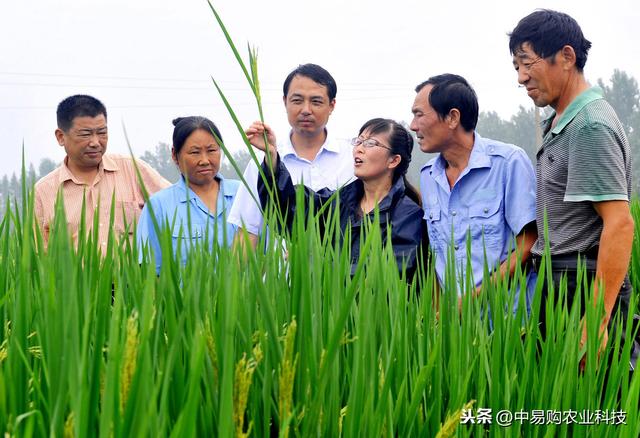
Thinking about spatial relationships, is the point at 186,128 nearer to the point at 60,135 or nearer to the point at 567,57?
the point at 60,135

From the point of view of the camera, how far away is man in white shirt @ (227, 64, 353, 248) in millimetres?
3744

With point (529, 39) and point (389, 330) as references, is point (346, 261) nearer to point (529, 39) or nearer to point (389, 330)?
point (389, 330)

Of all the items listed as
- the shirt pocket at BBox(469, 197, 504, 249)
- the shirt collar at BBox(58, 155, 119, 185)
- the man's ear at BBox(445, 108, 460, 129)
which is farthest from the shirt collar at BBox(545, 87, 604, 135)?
the shirt collar at BBox(58, 155, 119, 185)

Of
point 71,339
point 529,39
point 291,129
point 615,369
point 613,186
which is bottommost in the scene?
point 615,369

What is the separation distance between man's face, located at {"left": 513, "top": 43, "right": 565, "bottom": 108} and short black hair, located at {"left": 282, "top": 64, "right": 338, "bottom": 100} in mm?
1308

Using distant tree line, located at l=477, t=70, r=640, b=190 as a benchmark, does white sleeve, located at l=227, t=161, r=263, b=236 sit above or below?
below

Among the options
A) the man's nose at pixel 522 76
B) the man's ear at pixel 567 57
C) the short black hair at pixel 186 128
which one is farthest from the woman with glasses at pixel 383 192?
the man's ear at pixel 567 57

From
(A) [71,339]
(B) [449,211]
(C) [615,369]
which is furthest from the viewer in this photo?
(B) [449,211]

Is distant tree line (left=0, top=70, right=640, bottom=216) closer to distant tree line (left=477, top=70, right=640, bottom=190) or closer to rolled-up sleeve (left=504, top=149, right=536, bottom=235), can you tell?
distant tree line (left=477, top=70, right=640, bottom=190)

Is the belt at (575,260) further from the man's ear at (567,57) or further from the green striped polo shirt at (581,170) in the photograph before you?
the man's ear at (567,57)

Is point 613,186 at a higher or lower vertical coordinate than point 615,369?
higher

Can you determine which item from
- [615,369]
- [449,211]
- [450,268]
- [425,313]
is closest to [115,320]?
[425,313]

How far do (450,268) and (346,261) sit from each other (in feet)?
1.27

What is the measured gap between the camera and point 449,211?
3.23m
